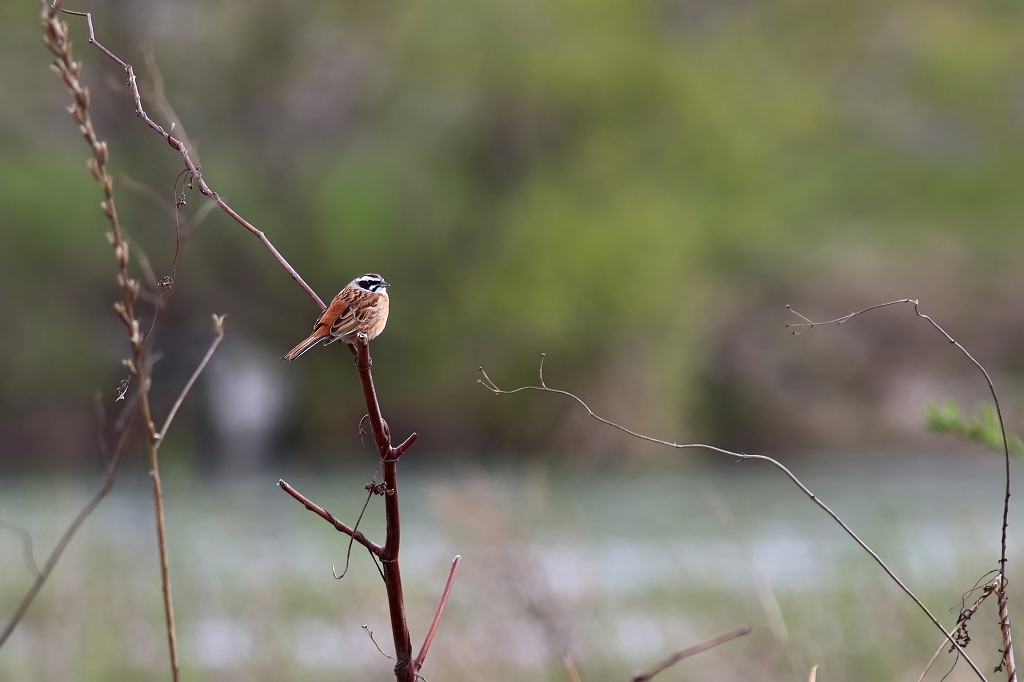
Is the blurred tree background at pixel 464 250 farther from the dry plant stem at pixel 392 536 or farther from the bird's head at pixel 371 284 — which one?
the dry plant stem at pixel 392 536

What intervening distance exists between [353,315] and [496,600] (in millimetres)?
3840

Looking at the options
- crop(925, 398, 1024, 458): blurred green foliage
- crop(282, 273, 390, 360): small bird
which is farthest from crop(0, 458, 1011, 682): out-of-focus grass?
crop(282, 273, 390, 360): small bird

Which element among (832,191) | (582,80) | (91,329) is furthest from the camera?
(832,191)

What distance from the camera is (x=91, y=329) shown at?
59.7 feet

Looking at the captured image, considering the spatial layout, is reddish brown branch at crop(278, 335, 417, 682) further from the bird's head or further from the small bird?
the bird's head

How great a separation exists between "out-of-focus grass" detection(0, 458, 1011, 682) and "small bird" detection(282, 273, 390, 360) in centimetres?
90

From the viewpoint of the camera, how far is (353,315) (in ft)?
6.65

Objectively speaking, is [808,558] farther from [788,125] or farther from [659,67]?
[788,125]

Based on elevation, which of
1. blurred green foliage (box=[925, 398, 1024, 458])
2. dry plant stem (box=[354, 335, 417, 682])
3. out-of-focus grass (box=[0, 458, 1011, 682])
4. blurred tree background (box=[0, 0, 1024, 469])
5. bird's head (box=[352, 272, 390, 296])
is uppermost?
blurred tree background (box=[0, 0, 1024, 469])

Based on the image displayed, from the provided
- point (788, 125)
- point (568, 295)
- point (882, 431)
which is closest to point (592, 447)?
point (568, 295)

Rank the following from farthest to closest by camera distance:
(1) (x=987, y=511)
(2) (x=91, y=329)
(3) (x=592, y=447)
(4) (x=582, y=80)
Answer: (4) (x=582, y=80)
(2) (x=91, y=329)
(3) (x=592, y=447)
(1) (x=987, y=511)

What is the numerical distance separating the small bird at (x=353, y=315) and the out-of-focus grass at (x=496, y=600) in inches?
35.5

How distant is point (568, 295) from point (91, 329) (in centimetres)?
848

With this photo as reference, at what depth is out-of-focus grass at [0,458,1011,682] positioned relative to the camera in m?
4.46
